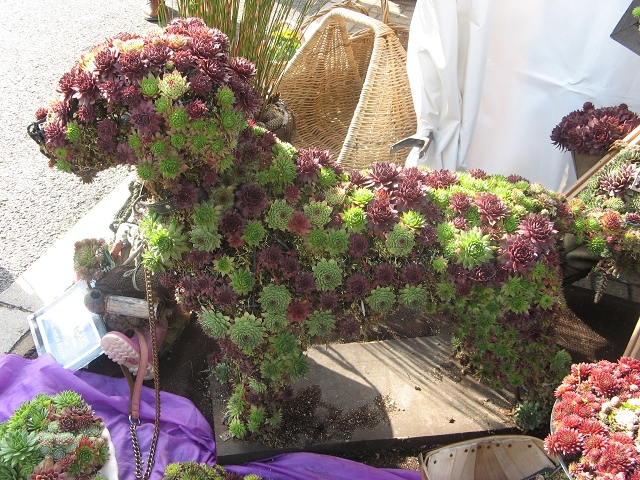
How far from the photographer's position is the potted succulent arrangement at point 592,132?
2.21 meters

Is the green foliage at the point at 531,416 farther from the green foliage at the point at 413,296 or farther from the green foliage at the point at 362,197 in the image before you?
the green foliage at the point at 362,197

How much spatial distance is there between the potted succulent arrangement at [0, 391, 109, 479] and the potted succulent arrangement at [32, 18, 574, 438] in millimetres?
458

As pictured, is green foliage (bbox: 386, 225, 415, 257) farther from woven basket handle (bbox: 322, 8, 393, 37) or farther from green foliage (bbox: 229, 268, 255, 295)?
woven basket handle (bbox: 322, 8, 393, 37)

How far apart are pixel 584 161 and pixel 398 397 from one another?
4.38 feet

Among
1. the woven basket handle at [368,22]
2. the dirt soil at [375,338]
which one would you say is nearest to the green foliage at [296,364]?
the dirt soil at [375,338]

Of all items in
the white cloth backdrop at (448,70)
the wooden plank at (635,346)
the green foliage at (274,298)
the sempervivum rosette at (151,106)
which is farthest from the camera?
the white cloth backdrop at (448,70)

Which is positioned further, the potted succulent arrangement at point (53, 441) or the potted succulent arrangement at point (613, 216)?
the potted succulent arrangement at point (613, 216)

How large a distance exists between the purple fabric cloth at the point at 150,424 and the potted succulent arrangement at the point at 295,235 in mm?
375

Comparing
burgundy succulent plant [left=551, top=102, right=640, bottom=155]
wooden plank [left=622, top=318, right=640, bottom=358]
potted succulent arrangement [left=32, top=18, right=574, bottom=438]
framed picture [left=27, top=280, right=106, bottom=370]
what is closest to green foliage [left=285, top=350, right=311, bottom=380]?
potted succulent arrangement [left=32, top=18, right=574, bottom=438]

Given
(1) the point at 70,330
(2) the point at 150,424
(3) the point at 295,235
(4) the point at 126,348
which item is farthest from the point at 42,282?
(3) the point at 295,235

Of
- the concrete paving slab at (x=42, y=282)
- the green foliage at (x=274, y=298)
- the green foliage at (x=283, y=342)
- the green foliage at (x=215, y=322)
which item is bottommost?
the concrete paving slab at (x=42, y=282)

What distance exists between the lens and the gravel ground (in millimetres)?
3271

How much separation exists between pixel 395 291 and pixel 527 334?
0.53 metres

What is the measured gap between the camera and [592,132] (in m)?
2.23
